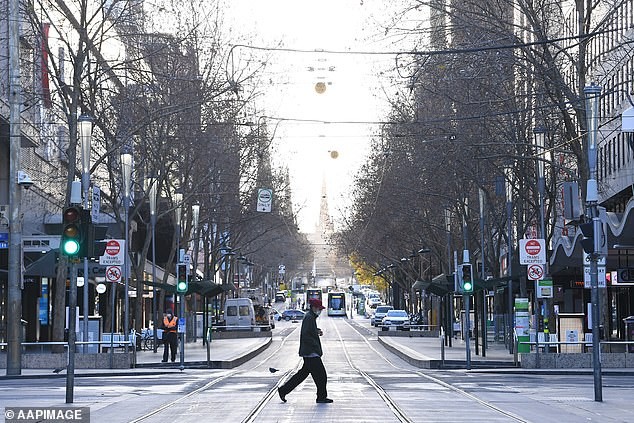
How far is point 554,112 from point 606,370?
36.1ft

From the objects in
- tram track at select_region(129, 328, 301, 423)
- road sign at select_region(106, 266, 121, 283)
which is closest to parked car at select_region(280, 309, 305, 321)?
road sign at select_region(106, 266, 121, 283)

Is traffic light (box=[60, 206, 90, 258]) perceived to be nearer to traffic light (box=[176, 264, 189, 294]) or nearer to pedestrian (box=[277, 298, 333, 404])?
pedestrian (box=[277, 298, 333, 404])

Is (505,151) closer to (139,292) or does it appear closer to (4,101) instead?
(139,292)

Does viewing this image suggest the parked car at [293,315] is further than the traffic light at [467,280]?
Yes

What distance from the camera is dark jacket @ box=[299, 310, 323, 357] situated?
21547 millimetres

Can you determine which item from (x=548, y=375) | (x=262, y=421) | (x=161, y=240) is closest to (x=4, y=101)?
(x=548, y=375)

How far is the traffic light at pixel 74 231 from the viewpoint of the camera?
67.4 feet

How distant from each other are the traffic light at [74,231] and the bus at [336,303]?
12989cm

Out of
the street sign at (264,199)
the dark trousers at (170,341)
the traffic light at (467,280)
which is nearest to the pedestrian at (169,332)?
the dark trousers at (170,341)

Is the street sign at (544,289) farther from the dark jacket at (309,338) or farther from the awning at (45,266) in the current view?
A: the dark jacket at (309,338)

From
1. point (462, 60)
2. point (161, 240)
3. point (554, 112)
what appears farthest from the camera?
point (161, 240)

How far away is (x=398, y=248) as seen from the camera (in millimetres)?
94812

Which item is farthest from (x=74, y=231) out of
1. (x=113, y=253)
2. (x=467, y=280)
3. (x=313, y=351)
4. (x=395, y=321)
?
(x=395, y=321)

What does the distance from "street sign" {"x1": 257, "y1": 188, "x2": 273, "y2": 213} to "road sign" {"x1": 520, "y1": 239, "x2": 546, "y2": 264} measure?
96.7 ft
